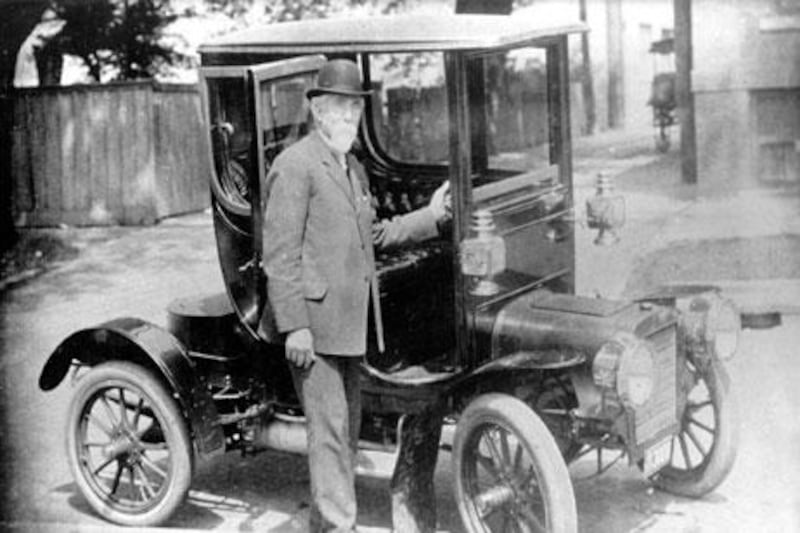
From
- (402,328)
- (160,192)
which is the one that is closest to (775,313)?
(402,328)

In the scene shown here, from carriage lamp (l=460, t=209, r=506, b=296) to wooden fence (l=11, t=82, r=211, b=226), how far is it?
31.7ft

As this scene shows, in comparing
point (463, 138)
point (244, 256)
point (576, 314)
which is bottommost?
point (576, 314)

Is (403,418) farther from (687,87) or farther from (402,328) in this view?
(687,87)

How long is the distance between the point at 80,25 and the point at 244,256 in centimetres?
860

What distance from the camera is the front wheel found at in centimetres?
360

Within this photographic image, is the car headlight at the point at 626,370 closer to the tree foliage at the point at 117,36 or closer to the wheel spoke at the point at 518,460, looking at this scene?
the wheel spoke at the point at 518,460

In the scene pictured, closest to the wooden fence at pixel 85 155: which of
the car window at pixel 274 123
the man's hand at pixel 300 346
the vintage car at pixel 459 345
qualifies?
the vintage car at pixel 459 345

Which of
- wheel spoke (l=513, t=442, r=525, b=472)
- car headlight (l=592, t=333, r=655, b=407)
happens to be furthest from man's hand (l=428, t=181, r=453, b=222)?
wheel spoke (l=513, t=442, r=525, b=472)

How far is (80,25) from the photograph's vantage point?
1198 centimetres

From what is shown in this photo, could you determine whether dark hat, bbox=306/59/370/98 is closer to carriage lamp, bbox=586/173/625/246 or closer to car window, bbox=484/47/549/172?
carriage lamp, bbox=586/173/625/246

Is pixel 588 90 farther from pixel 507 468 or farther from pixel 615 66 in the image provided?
pixel 507 468

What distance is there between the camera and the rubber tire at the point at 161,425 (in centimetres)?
439

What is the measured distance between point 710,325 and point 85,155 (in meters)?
10.3

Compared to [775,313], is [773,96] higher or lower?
higher
